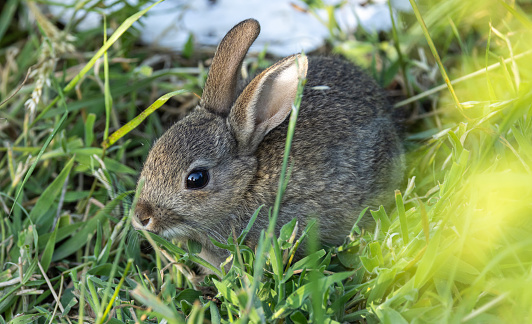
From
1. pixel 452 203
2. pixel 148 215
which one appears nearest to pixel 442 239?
pixel 452 203

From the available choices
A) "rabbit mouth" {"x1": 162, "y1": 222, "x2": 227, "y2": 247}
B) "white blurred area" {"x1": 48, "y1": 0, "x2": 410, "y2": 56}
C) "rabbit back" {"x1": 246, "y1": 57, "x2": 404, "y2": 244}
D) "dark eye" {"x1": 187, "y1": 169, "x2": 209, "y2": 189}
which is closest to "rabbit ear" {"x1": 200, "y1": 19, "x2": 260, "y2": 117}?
"rabbit back" {"x1": 246, "y1": 57, "x2": 404, "y2": 244}

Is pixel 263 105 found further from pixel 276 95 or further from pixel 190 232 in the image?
pixel 190 232

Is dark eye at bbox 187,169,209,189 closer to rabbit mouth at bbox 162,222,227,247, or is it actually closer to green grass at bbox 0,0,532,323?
rabbit mouth at bbox 162,222,227,247

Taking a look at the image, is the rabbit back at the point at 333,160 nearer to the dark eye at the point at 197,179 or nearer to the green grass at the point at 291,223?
the green grass at the point at 291,223

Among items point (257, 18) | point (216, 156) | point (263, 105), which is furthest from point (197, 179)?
point (257, 18)

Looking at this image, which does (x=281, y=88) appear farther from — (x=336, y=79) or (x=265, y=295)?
(x=265, y=295)

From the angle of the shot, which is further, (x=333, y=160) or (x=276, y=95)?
(x=333, y=160)
